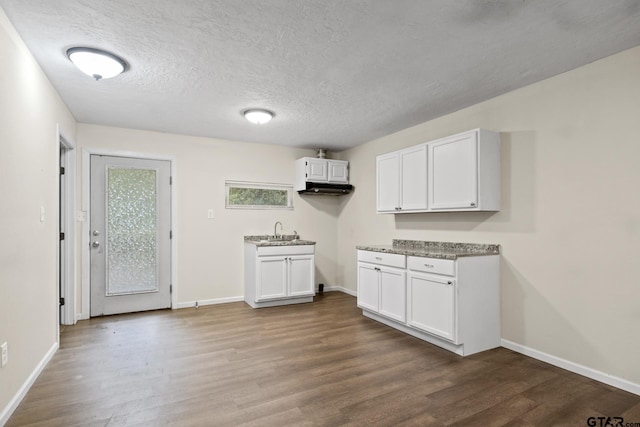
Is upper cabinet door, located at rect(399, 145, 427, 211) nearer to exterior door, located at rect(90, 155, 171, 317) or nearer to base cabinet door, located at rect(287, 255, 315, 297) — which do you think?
base cabinet door, located at rect(287, 255, 315, 297)

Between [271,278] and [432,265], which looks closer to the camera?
[432,265]

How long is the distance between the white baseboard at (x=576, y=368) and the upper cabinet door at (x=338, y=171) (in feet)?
10.6

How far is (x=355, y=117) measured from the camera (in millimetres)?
3988

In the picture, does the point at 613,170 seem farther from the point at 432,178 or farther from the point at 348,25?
the point at 348,25

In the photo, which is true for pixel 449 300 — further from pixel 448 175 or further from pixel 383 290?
pixel 448 175

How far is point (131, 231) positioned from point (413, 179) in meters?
3.65

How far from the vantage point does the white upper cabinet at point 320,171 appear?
17.3ft

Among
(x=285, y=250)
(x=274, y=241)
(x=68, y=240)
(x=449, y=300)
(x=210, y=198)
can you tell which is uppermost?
(x=210, y=198)

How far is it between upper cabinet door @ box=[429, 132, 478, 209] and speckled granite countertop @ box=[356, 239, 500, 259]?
48 centimetres

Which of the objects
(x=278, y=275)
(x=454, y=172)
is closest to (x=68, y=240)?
(x=278, y=275)

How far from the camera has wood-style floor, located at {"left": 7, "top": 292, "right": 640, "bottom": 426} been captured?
81.4 inches

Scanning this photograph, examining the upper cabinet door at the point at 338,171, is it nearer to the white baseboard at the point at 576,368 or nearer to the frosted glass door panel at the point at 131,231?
the frosted glass door panel at the point at 131,231

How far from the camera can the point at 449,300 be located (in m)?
3.05

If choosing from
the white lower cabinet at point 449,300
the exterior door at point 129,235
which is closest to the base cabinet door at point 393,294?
the white lower cabinet at point 449,300
